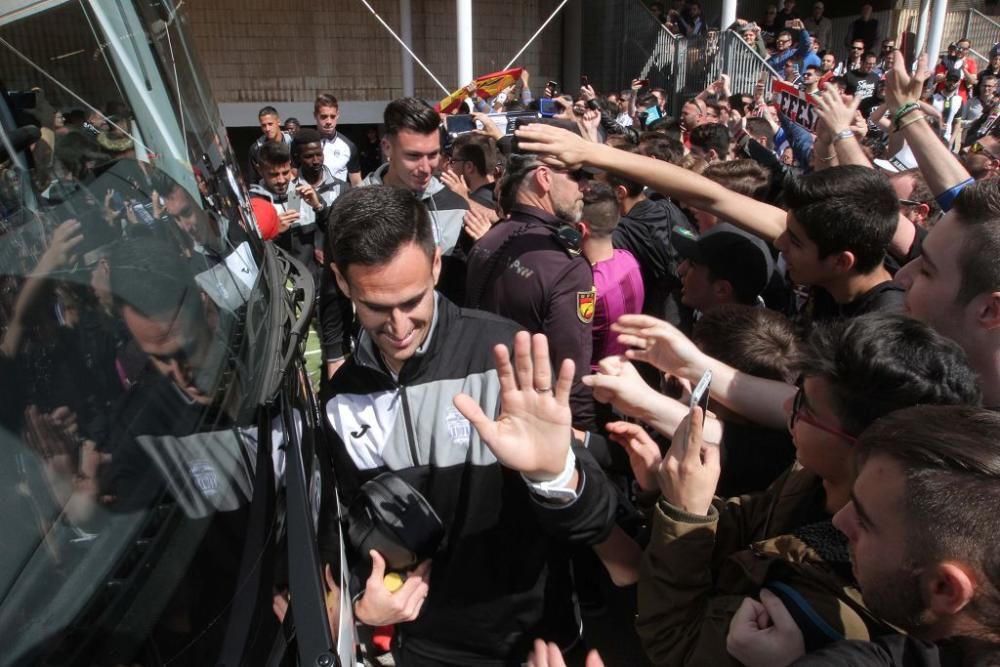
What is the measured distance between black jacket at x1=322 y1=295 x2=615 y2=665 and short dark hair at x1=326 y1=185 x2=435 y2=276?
0.67 feet

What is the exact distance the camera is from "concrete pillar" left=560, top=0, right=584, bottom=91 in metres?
15.2

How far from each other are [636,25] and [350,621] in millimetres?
15937

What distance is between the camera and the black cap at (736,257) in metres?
3.00

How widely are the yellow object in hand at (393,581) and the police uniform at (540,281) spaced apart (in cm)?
133

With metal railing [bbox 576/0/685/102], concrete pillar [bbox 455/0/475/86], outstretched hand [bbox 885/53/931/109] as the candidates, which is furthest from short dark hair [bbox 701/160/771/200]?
metal railing [bbox 576/0/685/102]

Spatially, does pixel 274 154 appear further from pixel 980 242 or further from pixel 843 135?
pixel 980 242

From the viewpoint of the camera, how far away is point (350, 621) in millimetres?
1431

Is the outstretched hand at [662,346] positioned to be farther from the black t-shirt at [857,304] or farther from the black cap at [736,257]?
the black cap at [736,257]

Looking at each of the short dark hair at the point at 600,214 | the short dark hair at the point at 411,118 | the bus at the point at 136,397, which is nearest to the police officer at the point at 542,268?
the short dark hair at the point at 600,214

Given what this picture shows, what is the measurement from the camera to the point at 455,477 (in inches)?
69.2

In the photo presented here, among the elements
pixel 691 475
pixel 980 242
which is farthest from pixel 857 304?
pixel 691 475

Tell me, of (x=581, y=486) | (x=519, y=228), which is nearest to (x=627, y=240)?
(x=519, y=228)

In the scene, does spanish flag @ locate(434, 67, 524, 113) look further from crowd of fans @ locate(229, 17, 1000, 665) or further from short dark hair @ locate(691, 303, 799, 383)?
short dark hair @ locate(691, 303, 799, 383)

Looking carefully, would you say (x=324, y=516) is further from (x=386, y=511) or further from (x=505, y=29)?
(x=505, y=29)
